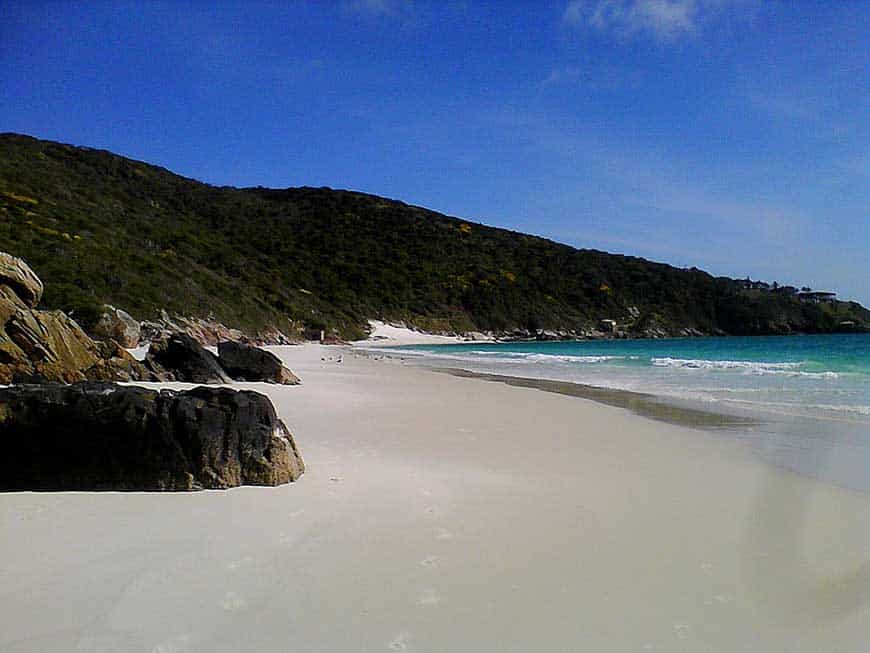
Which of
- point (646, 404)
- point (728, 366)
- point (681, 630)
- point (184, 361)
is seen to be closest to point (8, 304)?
point (184, 361)

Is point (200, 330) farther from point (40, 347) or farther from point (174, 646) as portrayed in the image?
point (174, 646)

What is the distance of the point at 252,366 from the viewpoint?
12.5 metres

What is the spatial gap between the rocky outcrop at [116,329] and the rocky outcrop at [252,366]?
8525 mm

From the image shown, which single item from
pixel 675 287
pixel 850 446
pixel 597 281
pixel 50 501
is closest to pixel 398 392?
pixel 850 446

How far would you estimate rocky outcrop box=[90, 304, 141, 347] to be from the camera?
20094mm

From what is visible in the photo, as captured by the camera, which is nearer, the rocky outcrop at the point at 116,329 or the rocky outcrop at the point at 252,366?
the rocky outcrop at the point at 252,366

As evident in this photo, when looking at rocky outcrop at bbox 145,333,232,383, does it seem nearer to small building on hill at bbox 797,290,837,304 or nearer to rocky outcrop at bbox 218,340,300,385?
rocky outcrop at bbox 218,340,300,385

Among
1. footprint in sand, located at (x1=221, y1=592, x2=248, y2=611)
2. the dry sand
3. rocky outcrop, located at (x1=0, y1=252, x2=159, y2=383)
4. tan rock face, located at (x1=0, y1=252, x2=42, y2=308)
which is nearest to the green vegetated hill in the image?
tan rock face, located at (x1=0, y1=252, x2=42, y2=308)

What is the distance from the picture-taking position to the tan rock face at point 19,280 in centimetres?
991

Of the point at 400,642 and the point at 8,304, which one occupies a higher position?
the point at 8,304

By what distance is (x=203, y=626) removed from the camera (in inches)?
105

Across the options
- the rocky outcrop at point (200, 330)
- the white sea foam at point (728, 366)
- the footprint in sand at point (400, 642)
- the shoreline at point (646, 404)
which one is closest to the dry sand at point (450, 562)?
the footprint in sand at point (400, 642)

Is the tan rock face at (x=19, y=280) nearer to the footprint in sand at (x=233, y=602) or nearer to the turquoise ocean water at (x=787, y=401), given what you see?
the footprint in sand at (x=233, y=602)

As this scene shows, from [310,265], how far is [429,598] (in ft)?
205
